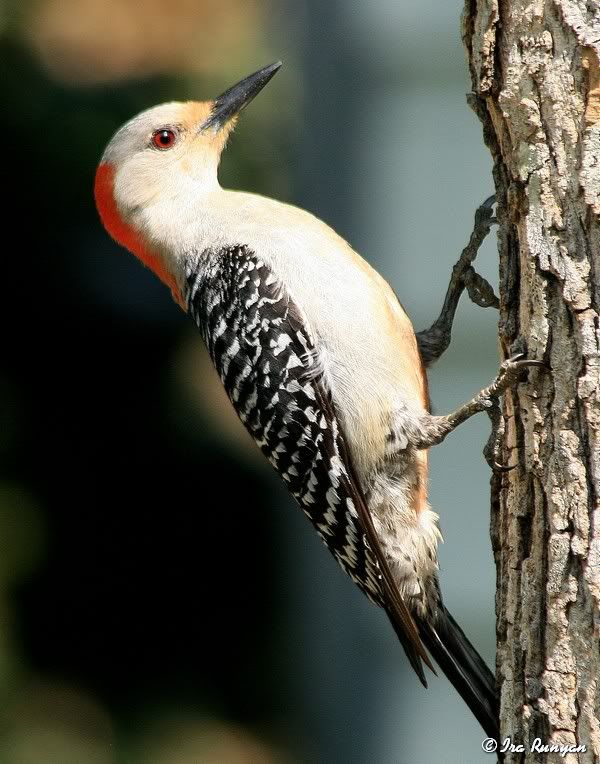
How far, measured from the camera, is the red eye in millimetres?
5098

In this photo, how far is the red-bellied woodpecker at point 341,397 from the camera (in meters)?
4.20

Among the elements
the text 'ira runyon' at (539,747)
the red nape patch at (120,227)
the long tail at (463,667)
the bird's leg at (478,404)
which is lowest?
the text 'ira runyon' at (539,747)

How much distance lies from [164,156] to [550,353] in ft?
8.19

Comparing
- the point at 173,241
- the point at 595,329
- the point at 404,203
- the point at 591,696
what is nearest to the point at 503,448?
the point at 595,329

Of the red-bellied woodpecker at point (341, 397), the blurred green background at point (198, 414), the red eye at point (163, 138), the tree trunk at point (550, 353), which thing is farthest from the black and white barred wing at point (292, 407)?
the blurred green background at point (198, 414)

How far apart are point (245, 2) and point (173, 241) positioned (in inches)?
112

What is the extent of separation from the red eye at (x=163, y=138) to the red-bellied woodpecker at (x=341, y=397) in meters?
0.63

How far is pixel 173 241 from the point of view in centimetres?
494

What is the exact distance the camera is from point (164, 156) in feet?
16.6

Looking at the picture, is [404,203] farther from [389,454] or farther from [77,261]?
[389,454]

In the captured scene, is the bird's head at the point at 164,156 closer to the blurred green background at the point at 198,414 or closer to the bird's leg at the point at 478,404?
the blurred green background at the point at 198,414

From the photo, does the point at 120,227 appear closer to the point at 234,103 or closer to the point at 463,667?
the point at 234,103

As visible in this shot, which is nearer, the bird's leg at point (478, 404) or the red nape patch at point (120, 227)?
the bird's leg at point (478, 404)

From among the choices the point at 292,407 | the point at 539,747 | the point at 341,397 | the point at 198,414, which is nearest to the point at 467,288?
the point at 341,397
